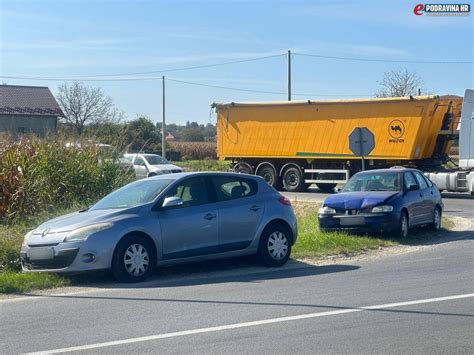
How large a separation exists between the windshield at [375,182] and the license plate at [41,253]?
8.20 meters

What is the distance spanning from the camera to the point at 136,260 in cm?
1121

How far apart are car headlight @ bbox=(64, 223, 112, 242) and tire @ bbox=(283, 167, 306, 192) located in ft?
74.2

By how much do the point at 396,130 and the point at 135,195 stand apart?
19.9 metres

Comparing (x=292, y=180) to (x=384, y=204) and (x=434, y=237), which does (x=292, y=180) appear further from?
(x=384, y=204)

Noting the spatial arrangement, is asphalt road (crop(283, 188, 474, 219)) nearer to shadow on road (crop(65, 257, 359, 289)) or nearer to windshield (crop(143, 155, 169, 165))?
windshield (crop(143, 155, 169, 165))

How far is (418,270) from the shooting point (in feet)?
40.1

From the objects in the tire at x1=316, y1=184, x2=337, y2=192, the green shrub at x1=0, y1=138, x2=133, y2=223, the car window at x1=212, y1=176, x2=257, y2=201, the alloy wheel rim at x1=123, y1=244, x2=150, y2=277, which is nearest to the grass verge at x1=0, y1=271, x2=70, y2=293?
the alloy wheel rim at x1=123, y1=244, x2=150, y2=277

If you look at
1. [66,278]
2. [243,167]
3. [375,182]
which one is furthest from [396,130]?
[66,278]

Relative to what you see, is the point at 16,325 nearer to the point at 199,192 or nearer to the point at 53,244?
the point at 53,244

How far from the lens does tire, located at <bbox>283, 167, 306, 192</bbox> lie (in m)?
33.2

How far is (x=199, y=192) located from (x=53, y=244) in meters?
2.39

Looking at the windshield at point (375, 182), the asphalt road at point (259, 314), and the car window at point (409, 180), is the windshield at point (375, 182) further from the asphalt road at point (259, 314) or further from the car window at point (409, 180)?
the asphalt road at point (259, 314)

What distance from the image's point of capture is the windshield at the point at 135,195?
465 inches

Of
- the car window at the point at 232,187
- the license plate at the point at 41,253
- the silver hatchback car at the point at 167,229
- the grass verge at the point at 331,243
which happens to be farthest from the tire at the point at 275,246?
the license plate at the point at 41,253
